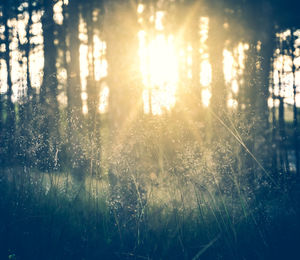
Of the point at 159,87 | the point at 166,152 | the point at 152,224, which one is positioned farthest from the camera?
the point at 159,87

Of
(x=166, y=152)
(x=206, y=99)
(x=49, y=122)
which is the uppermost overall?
(x=206, y=99)

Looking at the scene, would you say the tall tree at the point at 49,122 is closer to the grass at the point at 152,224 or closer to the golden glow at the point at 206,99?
the grass at the point at 152,224

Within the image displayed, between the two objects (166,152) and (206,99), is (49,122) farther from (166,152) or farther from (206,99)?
(206,99)

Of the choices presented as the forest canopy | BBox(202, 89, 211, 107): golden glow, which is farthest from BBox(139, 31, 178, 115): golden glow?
BBox(202, 89, 211, 107): golden glow

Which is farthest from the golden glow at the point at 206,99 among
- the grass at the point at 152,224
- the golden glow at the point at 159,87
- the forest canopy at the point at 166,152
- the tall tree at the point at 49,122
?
the tall tree at the point at 49,122

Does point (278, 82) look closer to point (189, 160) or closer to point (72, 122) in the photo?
point (189, 160)

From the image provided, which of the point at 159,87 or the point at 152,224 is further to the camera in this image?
the point at 159,87

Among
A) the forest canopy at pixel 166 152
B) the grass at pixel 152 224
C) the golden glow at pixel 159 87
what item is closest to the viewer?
the grass at pixel 152 224

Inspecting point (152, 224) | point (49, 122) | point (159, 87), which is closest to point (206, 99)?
point (159, 87)

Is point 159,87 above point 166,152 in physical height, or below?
above

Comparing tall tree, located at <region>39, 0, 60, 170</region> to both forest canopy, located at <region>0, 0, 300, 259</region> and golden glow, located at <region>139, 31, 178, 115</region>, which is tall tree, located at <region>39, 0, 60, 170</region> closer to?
forest canopy, located at <region>0, 0, 300, 259</region>

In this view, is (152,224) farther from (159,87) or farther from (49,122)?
(49,122)

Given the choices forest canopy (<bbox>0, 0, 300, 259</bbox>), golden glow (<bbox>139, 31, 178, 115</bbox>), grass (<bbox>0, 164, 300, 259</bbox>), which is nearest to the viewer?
grass (<bbox>0, 164, 300, 259</bbox>)

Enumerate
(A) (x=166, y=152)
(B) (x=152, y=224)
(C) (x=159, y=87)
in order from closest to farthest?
(B) (x=152, y=224) < (A) (x=166, y=152) < (C) (x=159, y=87)
